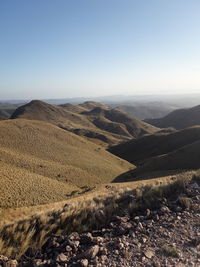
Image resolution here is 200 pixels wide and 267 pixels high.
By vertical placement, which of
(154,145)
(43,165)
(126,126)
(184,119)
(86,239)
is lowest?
(154,145)

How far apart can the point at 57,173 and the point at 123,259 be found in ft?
95.3

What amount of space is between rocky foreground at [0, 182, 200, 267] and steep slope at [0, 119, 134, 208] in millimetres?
14914

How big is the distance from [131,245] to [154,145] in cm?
7214

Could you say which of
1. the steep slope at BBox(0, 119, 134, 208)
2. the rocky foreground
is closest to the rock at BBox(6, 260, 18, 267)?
the rocky foreground

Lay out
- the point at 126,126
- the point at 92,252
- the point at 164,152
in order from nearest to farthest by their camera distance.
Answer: the point at 92,252, the point at 164,152, the point at 126,126

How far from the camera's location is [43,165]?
3366 centimetres

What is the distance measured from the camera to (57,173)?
107 ft

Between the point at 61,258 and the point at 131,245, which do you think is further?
the point at 131,245

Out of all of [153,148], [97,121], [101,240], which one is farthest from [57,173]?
[97,121]

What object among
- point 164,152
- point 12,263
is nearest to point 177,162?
point 164,152

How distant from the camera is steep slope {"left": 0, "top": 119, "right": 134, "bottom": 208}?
22373mm

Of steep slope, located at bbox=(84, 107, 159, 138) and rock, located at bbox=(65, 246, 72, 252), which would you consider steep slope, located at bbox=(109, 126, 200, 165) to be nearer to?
rock, located at bbox=(65, 246, 72, 252)

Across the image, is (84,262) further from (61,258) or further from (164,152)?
(164,152)

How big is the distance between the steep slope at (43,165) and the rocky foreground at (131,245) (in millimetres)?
14914
